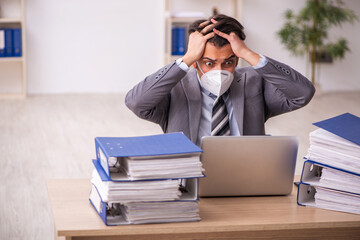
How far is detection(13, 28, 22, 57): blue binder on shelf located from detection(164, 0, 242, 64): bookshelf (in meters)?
1.75

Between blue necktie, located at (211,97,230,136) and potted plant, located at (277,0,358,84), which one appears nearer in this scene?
blue necktie, located at (211,97,230,136)

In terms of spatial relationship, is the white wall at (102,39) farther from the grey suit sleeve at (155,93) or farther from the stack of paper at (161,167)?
the stack of paper at (161,167)

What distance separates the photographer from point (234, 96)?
2.20 m

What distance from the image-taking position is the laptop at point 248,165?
177 cm

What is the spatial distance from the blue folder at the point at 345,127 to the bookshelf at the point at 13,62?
16.9 ft

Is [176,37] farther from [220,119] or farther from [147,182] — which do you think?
[147,182]

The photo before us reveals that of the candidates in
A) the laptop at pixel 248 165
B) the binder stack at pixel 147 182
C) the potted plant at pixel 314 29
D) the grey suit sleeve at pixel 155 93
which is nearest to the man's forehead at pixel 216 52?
the grey suit sleeve at pixel 155 93

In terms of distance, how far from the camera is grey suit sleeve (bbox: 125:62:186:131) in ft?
6.69

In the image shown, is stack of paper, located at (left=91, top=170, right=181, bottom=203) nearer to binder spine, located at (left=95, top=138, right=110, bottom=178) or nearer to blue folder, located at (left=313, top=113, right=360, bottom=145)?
binder spine, located at (left=95, top=138, right=110, bottom=178)

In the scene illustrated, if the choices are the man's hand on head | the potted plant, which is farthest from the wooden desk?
the potted plant

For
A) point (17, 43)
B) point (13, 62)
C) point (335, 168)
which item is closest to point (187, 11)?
point (17, 43)

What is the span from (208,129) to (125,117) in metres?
3.71

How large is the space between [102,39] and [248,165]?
5.38m

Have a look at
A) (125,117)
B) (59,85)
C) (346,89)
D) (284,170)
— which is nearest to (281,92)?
(284,170)
